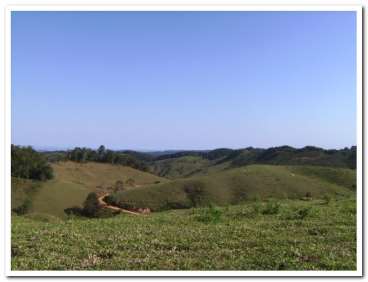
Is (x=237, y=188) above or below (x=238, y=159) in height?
below

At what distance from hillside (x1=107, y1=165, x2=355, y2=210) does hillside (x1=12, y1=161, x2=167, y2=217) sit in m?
6.62

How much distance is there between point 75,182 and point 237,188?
36.7 m

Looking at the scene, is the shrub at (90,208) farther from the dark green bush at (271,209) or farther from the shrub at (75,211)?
the dark green bush at (271,209)

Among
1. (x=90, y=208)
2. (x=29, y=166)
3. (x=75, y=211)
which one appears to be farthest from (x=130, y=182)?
(x=90, y=208)

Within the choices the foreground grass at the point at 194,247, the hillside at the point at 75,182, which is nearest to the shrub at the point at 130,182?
the hillside at the point at 75,182

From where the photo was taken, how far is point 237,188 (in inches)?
2346

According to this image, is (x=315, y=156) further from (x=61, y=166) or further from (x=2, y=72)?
(x=2, y=72)

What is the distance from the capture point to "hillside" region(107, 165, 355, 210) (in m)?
55.9

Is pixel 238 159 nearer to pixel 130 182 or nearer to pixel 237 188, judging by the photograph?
pixel 130 182

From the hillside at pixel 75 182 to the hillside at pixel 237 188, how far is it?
6.62 metres

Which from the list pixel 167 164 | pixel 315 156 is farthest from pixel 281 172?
pixel 167 164

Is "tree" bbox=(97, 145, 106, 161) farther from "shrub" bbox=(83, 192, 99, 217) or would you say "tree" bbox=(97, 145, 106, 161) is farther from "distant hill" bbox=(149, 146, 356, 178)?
"shrub" bbox=(83, 192, 99, 217)

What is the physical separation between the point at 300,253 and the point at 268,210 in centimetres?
738

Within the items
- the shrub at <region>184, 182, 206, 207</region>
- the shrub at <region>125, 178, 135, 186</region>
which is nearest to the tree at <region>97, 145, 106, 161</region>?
the shrub at <region>125, 178, 135, 186</region>
